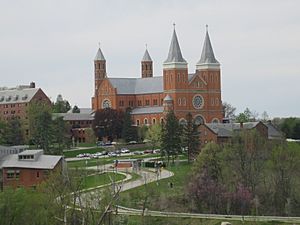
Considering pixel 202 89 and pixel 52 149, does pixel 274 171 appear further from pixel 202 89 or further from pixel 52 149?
pixel 202 89

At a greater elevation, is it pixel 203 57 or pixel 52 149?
pixel 203 57

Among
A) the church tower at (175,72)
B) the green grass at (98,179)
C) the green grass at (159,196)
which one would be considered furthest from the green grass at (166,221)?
the church tower at (175,72)

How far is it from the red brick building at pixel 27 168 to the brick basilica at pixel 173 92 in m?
52.2

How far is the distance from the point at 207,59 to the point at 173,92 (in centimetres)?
834

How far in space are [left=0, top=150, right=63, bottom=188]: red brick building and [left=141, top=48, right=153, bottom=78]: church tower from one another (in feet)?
250

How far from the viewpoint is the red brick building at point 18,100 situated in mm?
131875

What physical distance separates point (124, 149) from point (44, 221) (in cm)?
6488

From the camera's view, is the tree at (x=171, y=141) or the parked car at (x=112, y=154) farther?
the parked car at (x=112, y=154)

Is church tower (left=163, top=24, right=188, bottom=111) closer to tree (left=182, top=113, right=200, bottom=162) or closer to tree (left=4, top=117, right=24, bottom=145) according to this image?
tree (left=4, top=117, right=24, bottom=145)

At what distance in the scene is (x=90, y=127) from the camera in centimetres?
13600

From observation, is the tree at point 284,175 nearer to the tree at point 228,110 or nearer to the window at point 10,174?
the window at point 10,174

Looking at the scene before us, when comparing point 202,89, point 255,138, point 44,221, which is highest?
point 202,89

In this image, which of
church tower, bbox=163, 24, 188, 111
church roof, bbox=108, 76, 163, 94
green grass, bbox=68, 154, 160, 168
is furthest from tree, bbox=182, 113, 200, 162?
church roof, bbox=108, 76, 163, 94

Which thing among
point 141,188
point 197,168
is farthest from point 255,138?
point 141,188
